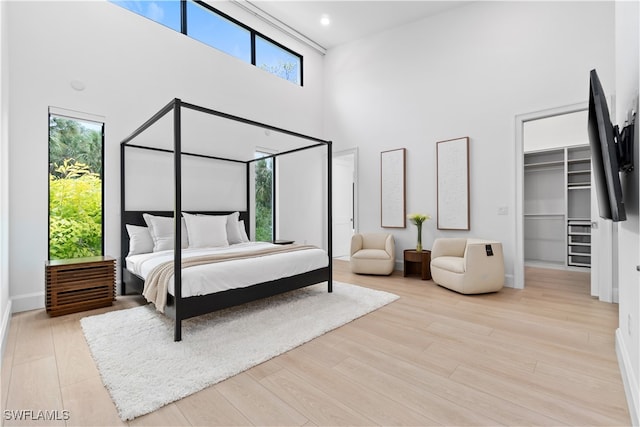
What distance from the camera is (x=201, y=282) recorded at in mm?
2562

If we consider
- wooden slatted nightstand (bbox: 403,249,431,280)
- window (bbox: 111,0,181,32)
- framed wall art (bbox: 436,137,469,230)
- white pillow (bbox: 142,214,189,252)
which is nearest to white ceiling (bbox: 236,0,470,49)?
window (bbox: 111,0,181,32)

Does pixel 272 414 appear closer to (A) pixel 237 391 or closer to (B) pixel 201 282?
(A) pixel 237 391

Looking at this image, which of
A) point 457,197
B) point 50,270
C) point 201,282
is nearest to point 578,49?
point 457,197

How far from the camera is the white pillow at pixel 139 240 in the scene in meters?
3.74

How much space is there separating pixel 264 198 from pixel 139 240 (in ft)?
7.61

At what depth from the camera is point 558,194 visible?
5566 millimetres

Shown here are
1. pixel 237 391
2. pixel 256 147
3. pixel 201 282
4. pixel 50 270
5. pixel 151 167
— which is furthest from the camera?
pixel 256 147

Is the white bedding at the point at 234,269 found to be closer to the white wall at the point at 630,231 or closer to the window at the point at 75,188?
the window at the point at 75,188

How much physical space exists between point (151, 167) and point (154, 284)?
207cm

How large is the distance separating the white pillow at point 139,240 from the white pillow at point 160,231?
6 centimetres

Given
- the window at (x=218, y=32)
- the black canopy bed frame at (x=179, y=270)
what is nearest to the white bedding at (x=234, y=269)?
the black canopy bed frame at (x=179, y=270)

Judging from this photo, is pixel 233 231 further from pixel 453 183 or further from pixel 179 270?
pixel 453 183

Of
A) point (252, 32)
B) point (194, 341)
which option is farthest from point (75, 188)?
point (252, 32)

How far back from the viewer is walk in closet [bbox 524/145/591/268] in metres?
5.29
